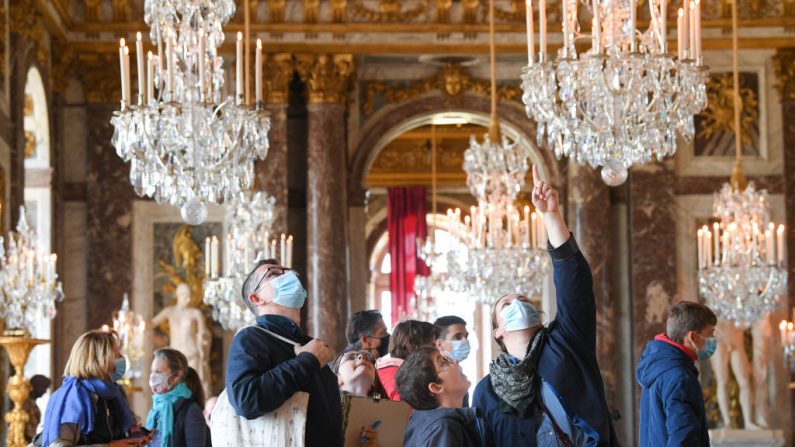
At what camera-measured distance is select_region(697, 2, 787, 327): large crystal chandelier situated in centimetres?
1379

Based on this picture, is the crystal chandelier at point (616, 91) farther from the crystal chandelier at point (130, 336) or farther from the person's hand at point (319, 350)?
the crystal chandelier at point (130, 336)

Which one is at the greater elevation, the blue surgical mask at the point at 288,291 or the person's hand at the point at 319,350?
the blue surgical mask at the point at 288,291

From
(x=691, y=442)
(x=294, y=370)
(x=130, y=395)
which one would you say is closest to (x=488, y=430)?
(x=294, y=370)

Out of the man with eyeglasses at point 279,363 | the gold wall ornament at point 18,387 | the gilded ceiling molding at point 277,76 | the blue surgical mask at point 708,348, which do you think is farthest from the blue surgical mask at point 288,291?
the gilded ceiling molding at point 277,76

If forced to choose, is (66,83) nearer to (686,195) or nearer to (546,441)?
(686,195)

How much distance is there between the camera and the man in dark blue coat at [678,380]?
6.16 m

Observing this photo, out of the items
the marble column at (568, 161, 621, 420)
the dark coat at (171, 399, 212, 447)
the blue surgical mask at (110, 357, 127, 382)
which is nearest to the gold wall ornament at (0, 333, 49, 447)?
the dark coat at (171, 399, 212, 447)

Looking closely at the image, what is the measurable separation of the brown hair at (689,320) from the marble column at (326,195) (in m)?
9.76

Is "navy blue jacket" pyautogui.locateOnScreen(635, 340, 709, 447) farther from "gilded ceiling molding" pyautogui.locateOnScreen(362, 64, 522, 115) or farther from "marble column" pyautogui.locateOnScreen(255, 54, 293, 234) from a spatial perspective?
"gilded ceiling molding" pyautogui.locateOnScreen(362, 64, 522, 115)

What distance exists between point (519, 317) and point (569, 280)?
9.3 inches

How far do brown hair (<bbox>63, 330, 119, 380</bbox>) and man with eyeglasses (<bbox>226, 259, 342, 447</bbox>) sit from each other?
134 cm

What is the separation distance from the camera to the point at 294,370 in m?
5.11

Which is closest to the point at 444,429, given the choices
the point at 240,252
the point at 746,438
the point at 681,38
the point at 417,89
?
the point at 681,38

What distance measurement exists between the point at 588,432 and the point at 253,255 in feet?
31.1
